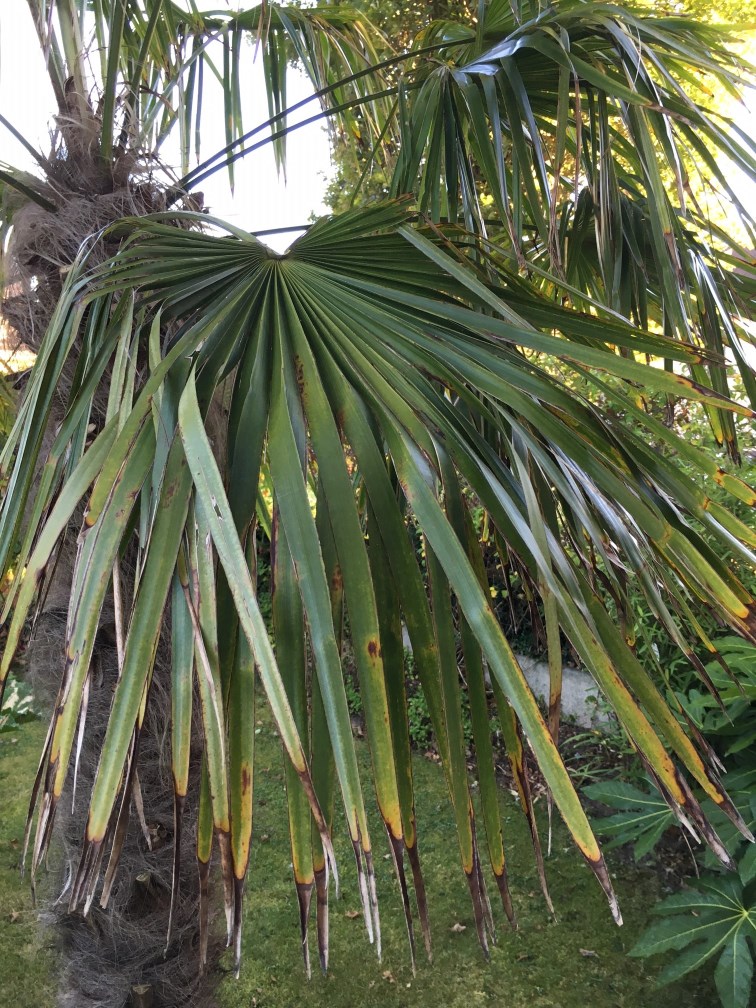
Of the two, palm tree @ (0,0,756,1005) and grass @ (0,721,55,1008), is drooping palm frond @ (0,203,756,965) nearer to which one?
palm tree @ (0,0,756,1005)

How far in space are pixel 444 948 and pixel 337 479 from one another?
2.28m

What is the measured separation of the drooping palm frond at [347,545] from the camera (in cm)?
72

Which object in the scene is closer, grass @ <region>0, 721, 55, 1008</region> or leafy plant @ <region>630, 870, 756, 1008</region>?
leafy plant @ <region>630, 870, 756, 1008</region>

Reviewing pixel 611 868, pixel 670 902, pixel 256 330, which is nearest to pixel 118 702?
pixel 256 330

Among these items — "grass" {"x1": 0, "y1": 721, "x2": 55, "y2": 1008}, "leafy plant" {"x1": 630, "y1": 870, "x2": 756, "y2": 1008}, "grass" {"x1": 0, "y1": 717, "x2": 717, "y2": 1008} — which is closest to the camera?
"leafy plant" {"x1": 630, "y1": 870, "x2": 756, "y2": 1008}

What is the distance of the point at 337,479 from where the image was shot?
2.77 ft

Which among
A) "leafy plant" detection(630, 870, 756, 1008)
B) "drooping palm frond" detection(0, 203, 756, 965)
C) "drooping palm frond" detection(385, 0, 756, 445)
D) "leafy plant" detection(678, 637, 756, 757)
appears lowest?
"leafy plant" detection(630, 870, 756, 1008)

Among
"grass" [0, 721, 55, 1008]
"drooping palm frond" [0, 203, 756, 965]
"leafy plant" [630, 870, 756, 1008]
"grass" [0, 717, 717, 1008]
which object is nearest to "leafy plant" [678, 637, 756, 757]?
"leafy plant" [630, 870, 756, 1008]

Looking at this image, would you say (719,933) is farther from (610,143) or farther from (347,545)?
(610,143)

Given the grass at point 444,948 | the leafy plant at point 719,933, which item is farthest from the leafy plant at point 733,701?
the grass at point 444,948

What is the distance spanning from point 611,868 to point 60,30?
10.6 feet

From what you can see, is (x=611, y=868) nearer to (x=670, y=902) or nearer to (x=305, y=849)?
(x=670, y=902)

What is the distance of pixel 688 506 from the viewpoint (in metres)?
0.96

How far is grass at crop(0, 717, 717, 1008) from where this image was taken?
7.43 feet
